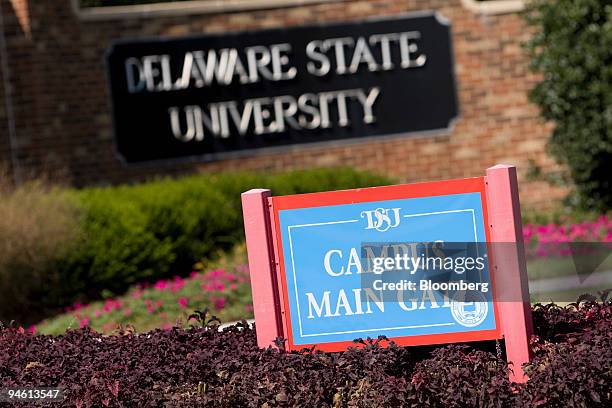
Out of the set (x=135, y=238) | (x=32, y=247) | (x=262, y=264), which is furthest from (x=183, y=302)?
(x=262, y=264)

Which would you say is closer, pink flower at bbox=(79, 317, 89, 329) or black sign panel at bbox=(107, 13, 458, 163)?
pink flower at bbox=(79, 317, 89, 329)

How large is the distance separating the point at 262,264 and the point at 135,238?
6186 millimetres

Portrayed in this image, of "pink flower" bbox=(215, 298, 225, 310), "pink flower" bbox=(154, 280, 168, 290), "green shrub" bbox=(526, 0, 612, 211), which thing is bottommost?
"pink flower" bbox=(215, 298, 225, 310)

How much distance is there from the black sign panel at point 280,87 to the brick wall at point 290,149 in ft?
0.56

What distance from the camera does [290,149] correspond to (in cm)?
1554

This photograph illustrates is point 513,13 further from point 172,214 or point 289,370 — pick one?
point 289,370

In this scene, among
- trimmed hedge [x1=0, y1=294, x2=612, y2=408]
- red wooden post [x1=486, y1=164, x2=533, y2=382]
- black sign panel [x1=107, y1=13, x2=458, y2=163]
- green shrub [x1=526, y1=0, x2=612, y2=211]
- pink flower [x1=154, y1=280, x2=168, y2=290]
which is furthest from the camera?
black sign panel [x1=107, y1=13, x2=458, y2=163]

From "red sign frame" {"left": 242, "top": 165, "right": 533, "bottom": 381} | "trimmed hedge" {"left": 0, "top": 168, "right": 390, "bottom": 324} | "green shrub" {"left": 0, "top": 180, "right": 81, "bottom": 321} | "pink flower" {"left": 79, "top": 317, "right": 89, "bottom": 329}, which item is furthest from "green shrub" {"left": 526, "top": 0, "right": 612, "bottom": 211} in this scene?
"red sign frame" {"left": 242, "top": 165, "right": 533, "bottom": 381}

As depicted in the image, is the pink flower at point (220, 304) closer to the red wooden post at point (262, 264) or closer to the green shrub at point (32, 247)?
the green shrub at point (32, 247)

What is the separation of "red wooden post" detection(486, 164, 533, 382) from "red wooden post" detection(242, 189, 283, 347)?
119 cm

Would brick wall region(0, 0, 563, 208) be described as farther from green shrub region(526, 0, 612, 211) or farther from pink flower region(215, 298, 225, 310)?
pink flower region(215, 298, 225, 310)

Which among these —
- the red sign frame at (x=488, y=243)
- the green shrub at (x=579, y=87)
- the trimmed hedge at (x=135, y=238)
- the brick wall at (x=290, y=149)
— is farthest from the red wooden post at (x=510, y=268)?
the brick wall at (x=290, y=149)

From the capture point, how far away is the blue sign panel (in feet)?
19.2

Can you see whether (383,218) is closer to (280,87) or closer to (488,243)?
(488,243)
